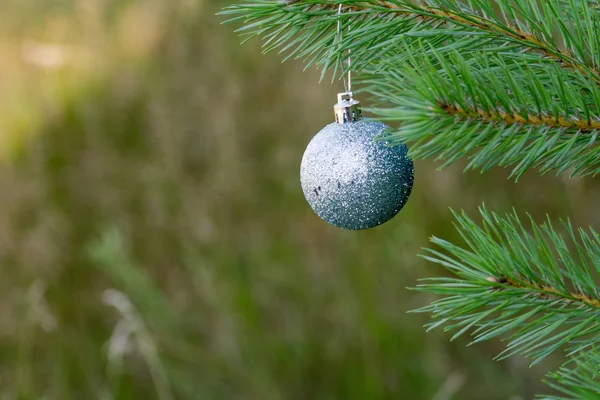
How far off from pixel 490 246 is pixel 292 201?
1.31 metres

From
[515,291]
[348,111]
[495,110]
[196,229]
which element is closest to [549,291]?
[515,291]

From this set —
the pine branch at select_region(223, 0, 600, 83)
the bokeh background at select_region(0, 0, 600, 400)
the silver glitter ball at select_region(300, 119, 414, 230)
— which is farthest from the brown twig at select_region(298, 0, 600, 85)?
the bokeh background at select_region(0, 0, 600, 400)

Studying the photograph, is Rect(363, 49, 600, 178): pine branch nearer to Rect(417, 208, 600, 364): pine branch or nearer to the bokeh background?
Rect(417, 208, 600, 364): pine branch

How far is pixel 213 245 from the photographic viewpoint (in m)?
1.55

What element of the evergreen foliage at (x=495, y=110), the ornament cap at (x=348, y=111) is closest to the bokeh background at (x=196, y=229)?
the ornament cap at (x=348, y=111)

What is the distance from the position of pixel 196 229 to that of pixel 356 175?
105cm

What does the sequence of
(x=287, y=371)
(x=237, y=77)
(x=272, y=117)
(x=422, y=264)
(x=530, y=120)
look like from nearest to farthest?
1. (x=530, y=120)
2. (x=422, y=264)
3. (x=287, y=371)
4. (x=237, y=77)
5. (x=272, y=117)

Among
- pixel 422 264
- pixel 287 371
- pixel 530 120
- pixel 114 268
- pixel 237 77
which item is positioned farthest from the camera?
pixel 237 77

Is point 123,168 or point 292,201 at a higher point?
point 123,168

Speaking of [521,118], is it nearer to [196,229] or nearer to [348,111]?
[348,111]

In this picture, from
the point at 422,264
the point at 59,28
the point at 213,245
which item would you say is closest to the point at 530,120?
the point at 422,264

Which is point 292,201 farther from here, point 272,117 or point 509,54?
point 509,54

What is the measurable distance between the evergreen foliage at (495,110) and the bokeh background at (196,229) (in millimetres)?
930

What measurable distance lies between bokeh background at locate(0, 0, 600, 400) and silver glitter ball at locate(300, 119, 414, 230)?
82 centimetres
